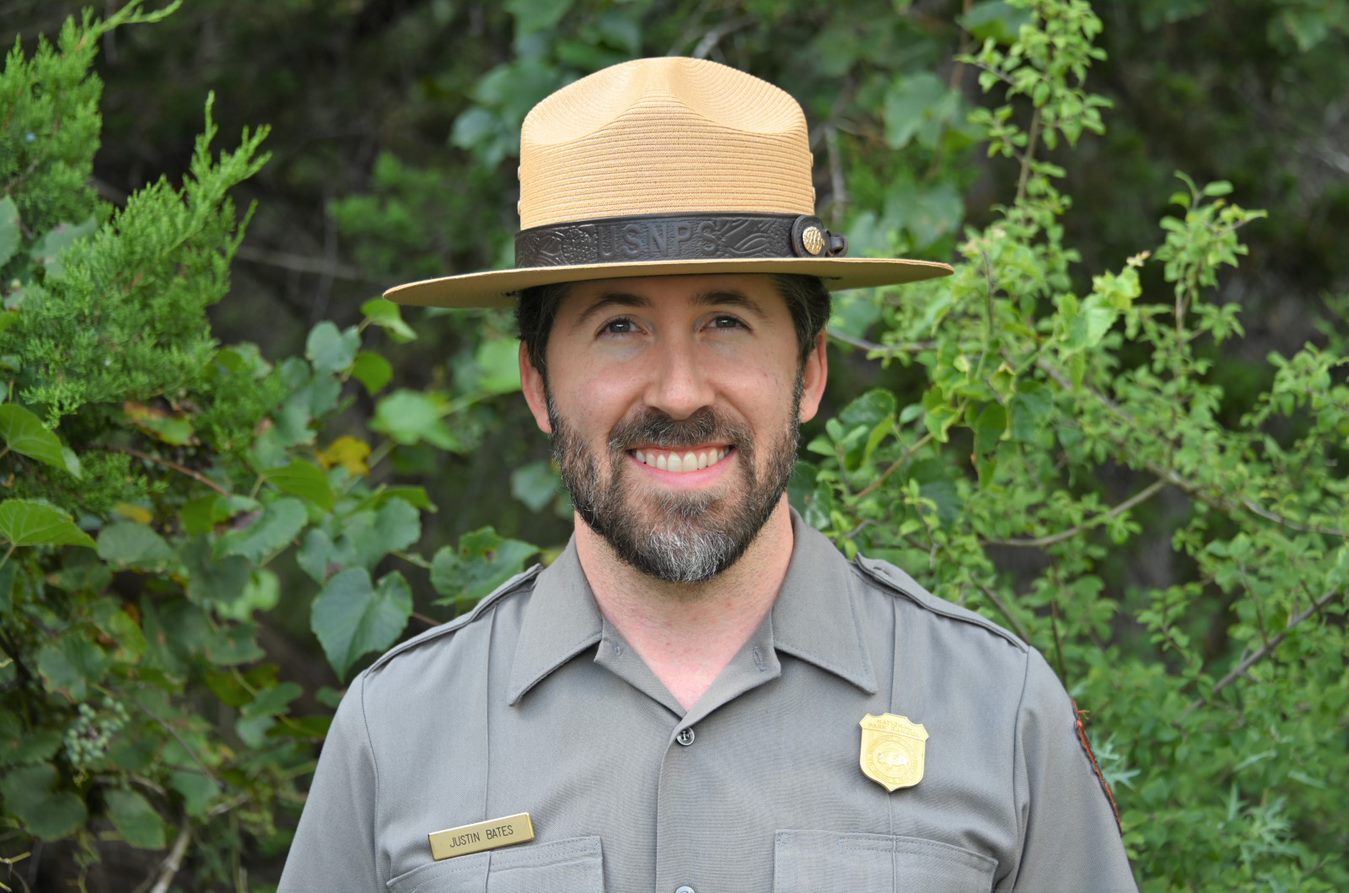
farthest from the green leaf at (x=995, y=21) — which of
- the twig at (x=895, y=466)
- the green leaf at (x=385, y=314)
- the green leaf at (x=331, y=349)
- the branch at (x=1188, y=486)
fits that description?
the green leaf at (x=331, y=349)

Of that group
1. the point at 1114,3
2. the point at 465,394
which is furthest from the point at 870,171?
the point at 465,394

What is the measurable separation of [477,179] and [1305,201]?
2720mm

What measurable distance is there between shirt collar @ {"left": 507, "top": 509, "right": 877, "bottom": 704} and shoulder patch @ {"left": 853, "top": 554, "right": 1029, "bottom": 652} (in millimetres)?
65

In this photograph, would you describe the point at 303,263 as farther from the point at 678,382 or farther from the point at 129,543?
the point at 678,382

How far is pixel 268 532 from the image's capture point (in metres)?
2.62

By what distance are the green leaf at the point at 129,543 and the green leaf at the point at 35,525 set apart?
0.63 feet

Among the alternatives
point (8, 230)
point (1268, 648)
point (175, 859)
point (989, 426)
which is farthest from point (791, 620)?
point (175, 859)

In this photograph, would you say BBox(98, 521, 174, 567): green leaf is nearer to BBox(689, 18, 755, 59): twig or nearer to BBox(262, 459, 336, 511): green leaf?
BBox(262, 459, 336, 511): green leaf

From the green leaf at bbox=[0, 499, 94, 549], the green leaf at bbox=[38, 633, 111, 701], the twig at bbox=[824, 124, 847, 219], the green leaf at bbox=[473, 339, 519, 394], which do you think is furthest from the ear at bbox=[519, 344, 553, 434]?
the twig at bbox=[824, 124, 847, 219]

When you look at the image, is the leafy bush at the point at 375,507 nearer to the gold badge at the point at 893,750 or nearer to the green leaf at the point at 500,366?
the green leaf at the point at 500,366

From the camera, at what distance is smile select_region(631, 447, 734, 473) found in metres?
1.97

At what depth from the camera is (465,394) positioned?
417cm

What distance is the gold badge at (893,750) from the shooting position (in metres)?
1.89

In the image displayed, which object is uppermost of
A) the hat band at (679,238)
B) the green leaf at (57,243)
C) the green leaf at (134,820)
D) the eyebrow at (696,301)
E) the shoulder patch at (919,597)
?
the hat band at (679,238)
